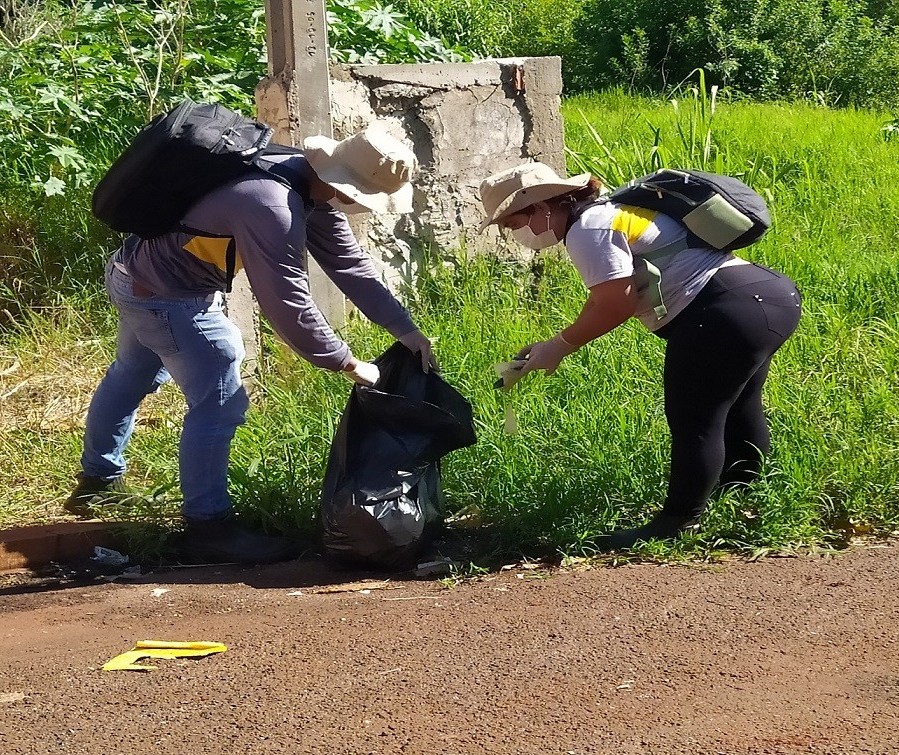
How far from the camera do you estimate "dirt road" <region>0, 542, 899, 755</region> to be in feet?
8.76

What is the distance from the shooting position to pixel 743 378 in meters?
3.56

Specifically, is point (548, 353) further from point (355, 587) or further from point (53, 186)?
point (53, 186)

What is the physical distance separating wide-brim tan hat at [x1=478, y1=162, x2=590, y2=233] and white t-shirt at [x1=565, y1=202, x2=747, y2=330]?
0.11 meters

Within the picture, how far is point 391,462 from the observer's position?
12.4 ft

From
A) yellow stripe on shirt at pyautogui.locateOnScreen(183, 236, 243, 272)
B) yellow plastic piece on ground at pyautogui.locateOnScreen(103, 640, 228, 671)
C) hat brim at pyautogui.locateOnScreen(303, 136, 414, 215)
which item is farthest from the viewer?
yellow stripe on shirt at pyautogui.locateOnScreen(183, 236, 243, 272)

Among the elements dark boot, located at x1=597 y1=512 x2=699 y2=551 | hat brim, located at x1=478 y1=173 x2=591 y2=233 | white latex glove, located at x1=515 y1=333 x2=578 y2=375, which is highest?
hat brim, located at x1=478 y1=173 x2=591 y2=233

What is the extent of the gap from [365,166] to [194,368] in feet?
2.96

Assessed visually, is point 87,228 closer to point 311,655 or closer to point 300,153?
point 300,153

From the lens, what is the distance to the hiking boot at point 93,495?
14.5ft

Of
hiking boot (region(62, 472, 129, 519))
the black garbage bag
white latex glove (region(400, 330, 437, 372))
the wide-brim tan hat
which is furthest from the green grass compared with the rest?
the wide-brim tan hat

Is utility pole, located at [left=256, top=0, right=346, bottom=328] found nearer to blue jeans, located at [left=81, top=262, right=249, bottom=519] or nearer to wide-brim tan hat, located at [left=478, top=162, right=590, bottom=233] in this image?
blue jeans, located at [left=81, top=262, right=249, bottom=519]

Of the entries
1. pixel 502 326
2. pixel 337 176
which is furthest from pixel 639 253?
pixel 502 326

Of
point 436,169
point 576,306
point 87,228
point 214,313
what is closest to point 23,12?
point 87,228

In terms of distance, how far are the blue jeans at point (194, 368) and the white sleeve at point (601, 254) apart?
3.97 ft
